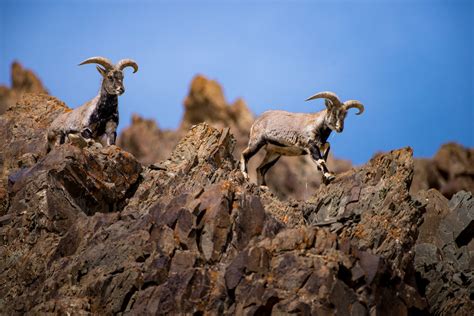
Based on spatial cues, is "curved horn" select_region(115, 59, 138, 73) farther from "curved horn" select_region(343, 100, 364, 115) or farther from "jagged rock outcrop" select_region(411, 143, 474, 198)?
"jagged rock outcrop" select_region(411, 143, 474, 198)

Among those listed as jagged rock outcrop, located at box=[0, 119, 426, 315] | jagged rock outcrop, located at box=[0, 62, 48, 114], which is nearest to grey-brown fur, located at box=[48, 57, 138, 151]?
jagged rock outcrop, located at box=[0, 119, 426, 315]

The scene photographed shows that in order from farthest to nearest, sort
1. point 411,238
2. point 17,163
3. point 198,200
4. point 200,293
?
point 17,163 → point 411,238 → point 198,200 → point 200,293

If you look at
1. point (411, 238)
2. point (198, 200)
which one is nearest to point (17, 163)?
point (198, 200)

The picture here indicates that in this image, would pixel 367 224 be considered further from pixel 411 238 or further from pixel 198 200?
pixel 198 200

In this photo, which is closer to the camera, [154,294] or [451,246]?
[154,294]

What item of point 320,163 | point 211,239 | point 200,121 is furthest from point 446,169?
point 211,239

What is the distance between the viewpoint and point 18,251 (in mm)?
20844

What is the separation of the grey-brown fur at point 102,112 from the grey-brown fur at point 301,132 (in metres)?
3.57

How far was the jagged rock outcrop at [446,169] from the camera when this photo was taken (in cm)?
5066

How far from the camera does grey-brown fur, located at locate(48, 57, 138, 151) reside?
79.0ft

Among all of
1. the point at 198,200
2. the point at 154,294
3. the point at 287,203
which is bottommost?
the point at 154,294

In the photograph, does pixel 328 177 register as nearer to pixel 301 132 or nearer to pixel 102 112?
pixel 301 132

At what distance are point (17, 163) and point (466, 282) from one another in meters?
11.4

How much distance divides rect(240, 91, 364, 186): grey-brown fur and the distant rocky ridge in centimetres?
84
